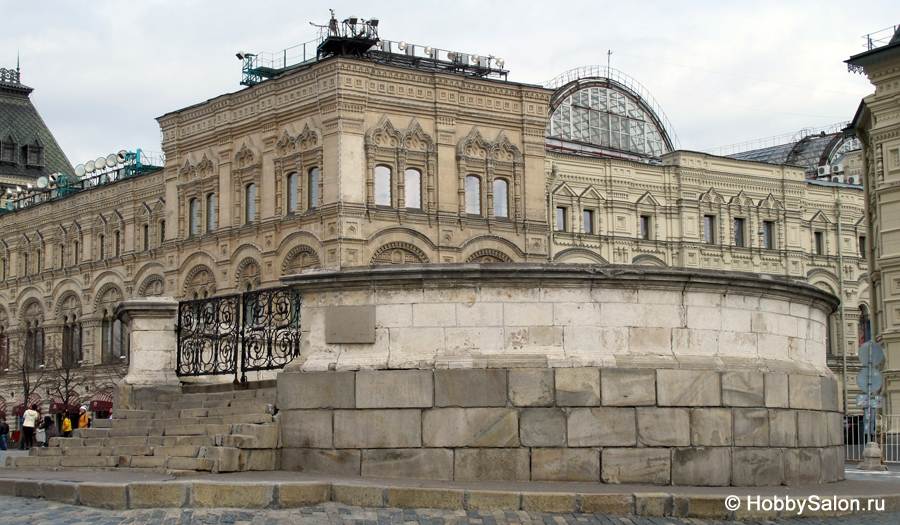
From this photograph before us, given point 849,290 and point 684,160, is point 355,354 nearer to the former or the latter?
point 684,160

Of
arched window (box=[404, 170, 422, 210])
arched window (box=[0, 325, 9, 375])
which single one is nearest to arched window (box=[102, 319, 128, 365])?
arched window (box=[0, 325, 9, 375])

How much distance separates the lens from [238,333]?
49.5ft

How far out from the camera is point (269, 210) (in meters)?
43.7

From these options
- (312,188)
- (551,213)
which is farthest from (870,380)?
(551,213)

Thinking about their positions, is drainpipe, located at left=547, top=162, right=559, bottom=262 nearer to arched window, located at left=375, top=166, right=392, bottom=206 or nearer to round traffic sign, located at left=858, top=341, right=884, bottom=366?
arched window, located at left=375, top=166, right=392, bottom=206

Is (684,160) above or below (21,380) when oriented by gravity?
above

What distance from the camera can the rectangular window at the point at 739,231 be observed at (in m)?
53.9

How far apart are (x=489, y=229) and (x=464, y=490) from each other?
3309 centimetres

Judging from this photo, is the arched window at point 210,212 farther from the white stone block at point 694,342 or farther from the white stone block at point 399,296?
the white stone block at point 694,342

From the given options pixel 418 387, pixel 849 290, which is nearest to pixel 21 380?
pixel 849 290

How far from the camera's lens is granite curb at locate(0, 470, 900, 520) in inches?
428

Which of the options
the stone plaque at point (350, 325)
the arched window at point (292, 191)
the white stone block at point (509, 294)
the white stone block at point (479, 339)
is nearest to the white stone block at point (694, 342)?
the white stone block at point (509, 294)

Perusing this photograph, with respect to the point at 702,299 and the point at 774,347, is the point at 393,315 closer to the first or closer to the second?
the point at 702,299

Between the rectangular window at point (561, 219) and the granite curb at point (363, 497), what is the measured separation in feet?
123
